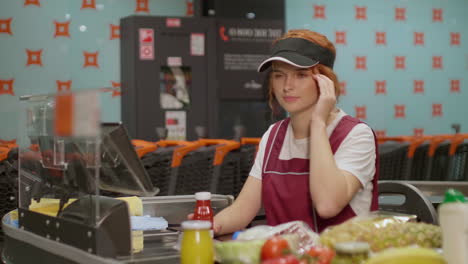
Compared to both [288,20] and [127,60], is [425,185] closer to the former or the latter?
[127,60]

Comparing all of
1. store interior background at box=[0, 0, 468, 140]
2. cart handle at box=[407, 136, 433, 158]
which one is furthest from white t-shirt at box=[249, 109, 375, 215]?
store interior background at box=[0, 0, 468, 140]

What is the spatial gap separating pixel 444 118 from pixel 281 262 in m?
8.88

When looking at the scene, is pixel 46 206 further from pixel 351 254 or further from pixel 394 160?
pixel 394 160

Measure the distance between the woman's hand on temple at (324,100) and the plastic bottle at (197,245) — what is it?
0.92m

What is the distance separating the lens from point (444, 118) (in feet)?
33.1

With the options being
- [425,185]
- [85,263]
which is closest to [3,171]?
[425,185]

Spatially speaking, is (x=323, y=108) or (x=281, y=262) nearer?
(x=281, y=262)

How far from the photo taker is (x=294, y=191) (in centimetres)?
281

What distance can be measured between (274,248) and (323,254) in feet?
0.41

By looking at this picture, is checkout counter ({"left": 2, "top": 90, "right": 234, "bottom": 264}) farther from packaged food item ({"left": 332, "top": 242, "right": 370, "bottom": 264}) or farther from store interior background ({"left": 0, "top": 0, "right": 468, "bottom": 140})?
store interior background ({"left": 0, "top": 0, "right": 468, "bottom": 140})

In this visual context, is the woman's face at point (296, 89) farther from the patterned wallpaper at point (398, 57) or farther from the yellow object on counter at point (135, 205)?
the patterned wallpaper at point (398, 57)

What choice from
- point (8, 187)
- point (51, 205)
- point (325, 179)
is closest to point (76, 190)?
point (51, 205)

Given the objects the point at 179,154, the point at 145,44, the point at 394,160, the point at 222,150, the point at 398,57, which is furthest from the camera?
the point at 398,57

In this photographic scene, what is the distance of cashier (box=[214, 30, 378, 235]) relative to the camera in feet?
8.55
